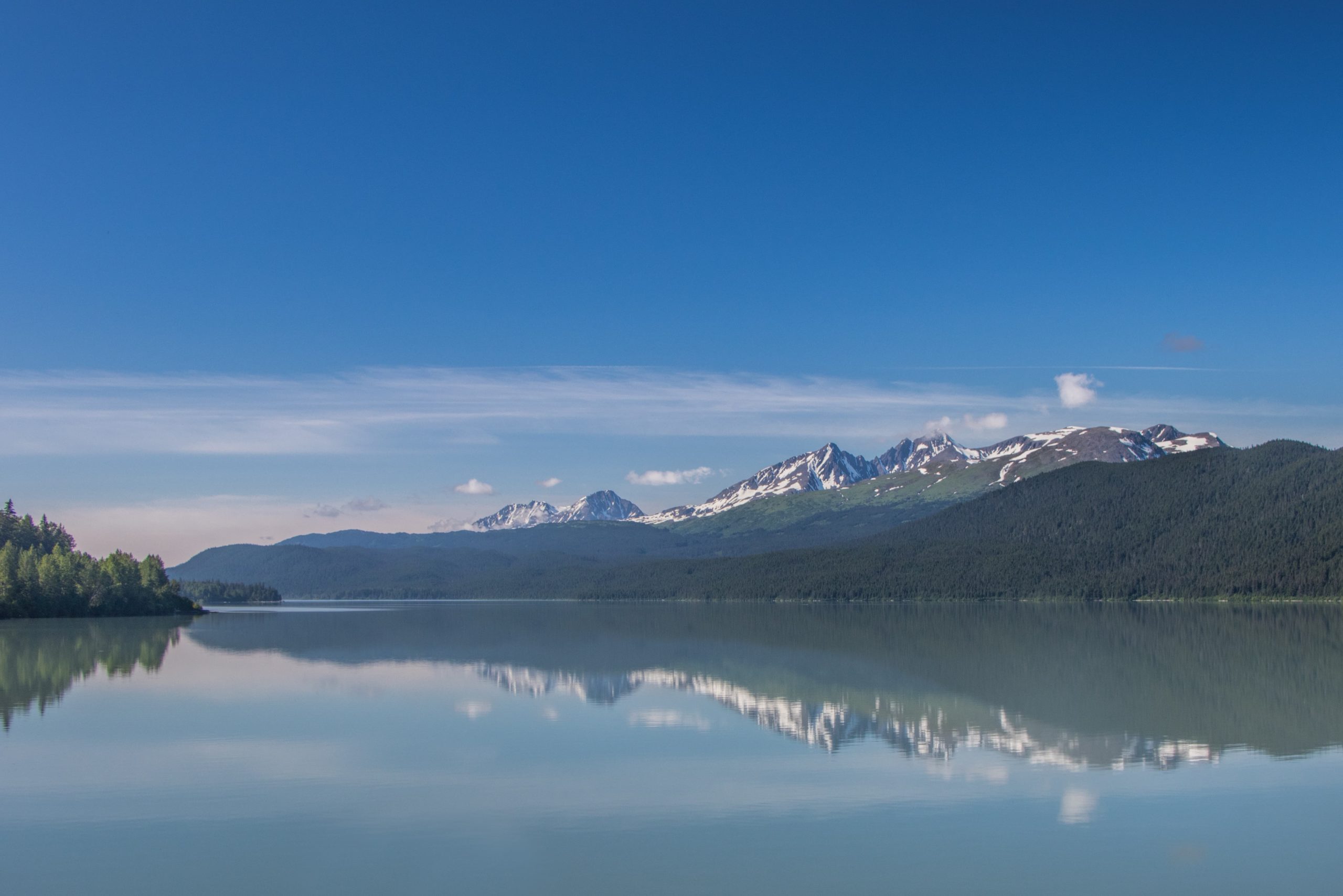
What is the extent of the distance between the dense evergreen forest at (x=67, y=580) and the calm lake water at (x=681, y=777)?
8601 centimetres

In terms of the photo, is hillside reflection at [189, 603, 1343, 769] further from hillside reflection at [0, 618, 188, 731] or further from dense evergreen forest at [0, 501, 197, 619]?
dense evergreen forest at [0, 501, 197, 619]

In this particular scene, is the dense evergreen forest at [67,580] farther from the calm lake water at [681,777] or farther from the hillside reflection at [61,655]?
the calm lake water at [681,777]

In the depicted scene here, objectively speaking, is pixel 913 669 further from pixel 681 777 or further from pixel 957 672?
pixel 681 777

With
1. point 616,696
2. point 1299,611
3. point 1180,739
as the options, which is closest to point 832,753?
point 1180,739

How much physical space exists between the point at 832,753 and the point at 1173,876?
1187 centimetres

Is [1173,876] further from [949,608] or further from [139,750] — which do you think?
[949,608]

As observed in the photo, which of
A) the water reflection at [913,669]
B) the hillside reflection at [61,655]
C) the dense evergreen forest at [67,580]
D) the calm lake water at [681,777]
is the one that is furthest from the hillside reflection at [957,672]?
the dense evergreen forest at [67,580]

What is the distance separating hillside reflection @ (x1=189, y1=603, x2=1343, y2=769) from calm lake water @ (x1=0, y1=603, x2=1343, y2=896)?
0.33 meters

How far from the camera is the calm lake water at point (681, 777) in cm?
1809

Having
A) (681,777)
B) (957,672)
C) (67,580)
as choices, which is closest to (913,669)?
(957,672)

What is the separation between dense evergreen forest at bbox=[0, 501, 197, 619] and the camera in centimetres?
13262

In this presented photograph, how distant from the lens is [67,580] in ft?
456

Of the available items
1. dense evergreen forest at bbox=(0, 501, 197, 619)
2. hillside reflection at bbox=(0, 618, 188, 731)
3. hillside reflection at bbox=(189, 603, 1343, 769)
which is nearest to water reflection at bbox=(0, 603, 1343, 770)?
hillside reflection at bbox=(189, 603, 1343, 769)

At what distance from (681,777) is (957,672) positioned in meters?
29.6
